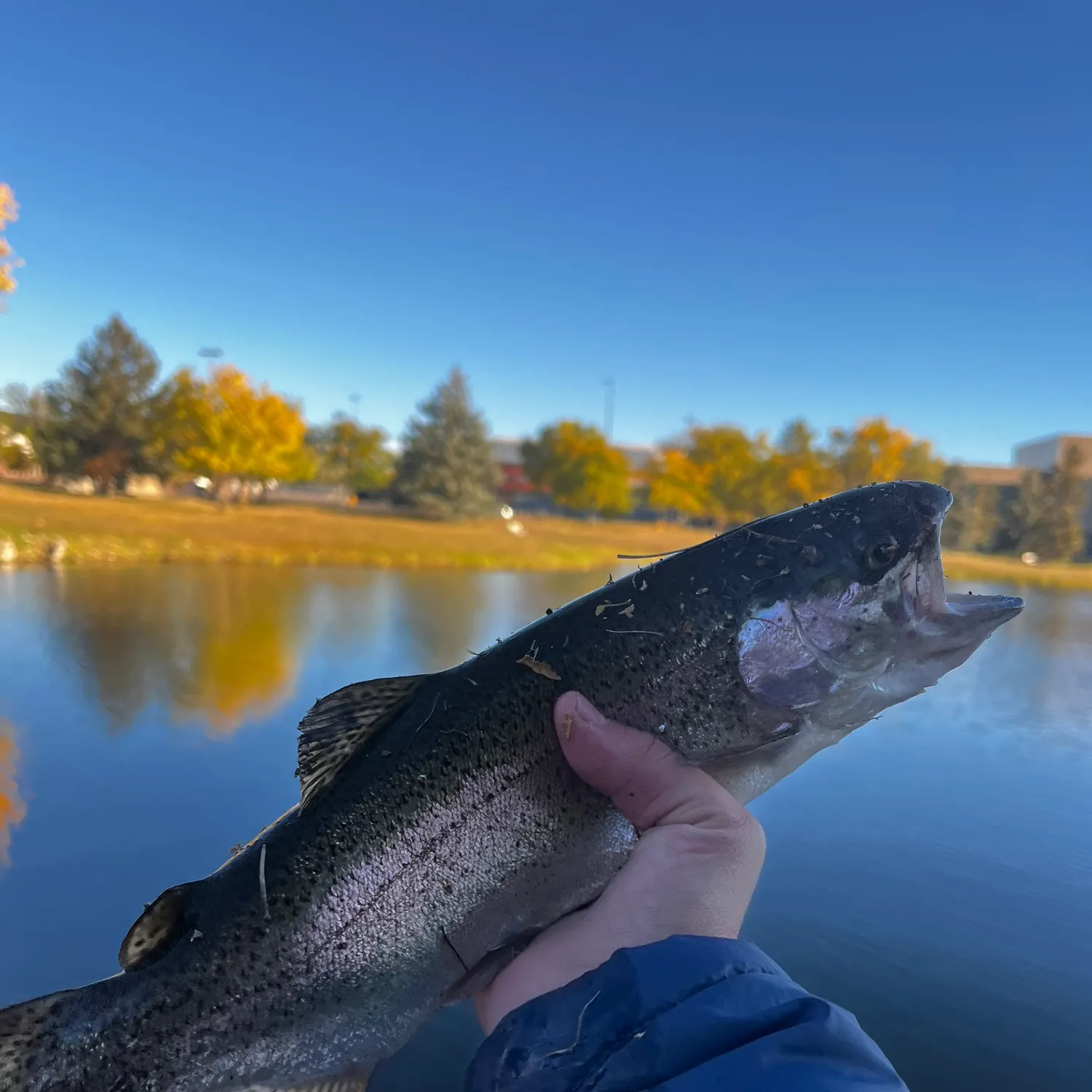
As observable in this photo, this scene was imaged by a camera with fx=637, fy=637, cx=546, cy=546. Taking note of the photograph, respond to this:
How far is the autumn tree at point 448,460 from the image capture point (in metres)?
25.2

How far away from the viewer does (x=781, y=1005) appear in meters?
0.84

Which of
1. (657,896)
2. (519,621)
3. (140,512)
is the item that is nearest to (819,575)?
(657,896)

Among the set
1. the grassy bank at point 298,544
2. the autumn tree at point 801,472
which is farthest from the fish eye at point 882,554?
the autumn tree at point 801,472

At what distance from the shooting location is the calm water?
1.80 metres

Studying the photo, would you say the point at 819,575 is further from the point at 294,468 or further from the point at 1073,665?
the point at 294,468

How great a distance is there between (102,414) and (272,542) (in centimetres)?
2009

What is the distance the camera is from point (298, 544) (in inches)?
436

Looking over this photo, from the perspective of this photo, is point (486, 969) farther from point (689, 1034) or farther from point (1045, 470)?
point (1045, 470)

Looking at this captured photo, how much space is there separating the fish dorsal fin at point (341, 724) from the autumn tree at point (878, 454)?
14401 millimetres

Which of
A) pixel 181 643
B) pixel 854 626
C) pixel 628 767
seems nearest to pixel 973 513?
pixel 181 643

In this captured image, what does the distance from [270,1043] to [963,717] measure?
4452mm

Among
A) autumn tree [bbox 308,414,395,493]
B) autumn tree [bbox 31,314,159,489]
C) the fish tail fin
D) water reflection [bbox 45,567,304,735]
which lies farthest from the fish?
autumn tree [bbox 308,414,395,493]

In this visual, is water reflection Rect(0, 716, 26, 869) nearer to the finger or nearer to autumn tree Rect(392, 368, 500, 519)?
the finger

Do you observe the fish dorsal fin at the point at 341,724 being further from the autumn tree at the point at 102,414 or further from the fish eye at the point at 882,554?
the autumn tree at the point at 102,414
